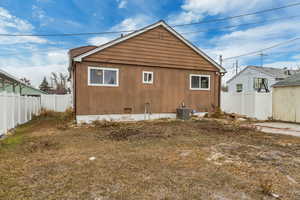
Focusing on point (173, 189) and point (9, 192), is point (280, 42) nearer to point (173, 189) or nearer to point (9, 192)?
point (173, 189)

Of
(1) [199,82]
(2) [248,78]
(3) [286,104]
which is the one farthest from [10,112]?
(2) [248,78]

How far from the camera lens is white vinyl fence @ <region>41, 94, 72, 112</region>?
15617 mm

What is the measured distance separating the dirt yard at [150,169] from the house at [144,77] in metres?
3.83

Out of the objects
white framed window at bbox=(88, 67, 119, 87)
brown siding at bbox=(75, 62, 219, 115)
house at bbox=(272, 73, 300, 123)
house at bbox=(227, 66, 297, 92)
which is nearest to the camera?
brown siding at bbox=(75, 62, 219, 115)

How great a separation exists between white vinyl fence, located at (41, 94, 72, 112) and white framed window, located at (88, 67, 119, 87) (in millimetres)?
8178

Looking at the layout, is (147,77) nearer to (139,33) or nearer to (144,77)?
(144,77)

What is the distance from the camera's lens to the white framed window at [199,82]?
1088 cm

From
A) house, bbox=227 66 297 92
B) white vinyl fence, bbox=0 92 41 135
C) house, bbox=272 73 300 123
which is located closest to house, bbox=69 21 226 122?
white vinyl fence, bbox=0 92 41 135

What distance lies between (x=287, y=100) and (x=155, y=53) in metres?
8.20

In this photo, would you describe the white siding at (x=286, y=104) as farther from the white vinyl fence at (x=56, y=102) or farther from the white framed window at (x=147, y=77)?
the white vinyl fence at (x=56, y=102)

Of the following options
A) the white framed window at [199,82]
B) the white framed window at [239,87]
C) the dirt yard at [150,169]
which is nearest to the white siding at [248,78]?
the white framed window at [239,87]

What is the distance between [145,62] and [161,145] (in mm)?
5863

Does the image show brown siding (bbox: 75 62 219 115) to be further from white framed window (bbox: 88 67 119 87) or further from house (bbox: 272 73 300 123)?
house (bbox: 272 73 300 123)

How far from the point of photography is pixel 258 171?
10.5 ft
